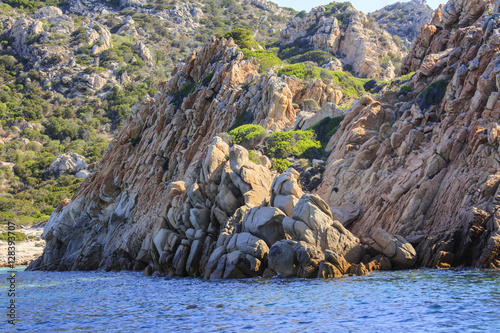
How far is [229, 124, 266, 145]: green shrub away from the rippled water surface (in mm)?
22525

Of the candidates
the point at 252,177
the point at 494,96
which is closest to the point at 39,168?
the point at 252,177

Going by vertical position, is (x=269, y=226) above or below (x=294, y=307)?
above

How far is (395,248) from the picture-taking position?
24266 mm

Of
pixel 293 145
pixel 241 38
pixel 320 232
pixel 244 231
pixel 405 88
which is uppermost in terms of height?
pixel 241 38

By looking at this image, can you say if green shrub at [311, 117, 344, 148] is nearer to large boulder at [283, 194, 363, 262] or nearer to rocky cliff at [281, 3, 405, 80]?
large boulder at [283, 194, 363, 262]

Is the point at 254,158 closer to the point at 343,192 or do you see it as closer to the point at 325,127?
the point at 325,127

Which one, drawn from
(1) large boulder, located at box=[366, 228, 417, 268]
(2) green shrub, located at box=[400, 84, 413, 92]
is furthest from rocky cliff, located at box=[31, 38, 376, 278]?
(2) green shrub, located at box=[400, 84, 413, 92]

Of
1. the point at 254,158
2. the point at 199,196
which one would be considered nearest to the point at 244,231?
the point at 199,196

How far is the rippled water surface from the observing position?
45.5 ft

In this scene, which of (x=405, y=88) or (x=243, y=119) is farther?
(x=243, y=119)

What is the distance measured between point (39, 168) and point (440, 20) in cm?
7660

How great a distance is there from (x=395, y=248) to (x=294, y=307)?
987 cm

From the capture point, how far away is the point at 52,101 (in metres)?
116

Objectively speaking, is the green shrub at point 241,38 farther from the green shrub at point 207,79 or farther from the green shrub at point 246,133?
the green shrub at point 246,133
